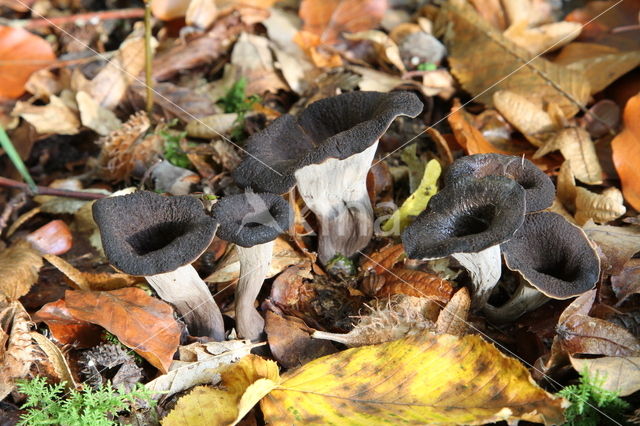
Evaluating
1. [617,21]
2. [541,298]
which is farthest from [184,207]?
[617,21]

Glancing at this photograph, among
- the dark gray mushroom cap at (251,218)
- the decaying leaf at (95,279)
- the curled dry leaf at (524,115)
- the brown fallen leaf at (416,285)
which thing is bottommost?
the brown fallen leaf at (416,285)

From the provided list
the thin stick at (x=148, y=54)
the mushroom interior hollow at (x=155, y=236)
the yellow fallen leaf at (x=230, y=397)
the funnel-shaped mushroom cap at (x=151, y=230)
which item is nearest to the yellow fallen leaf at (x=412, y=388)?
the yellow fallen leaf at (x=230, y=397)

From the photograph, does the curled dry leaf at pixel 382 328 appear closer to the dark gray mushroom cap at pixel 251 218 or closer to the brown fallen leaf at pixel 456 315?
the brown fallen leaf at pixel 456 315

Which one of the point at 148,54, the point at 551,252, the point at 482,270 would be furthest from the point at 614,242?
the point at 148,54

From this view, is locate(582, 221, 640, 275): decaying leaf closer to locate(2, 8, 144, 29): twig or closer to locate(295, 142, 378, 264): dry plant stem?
→ locate(295, 142, 378, 264): dry plant stem

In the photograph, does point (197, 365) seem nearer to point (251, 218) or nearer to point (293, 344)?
point (293, 344)

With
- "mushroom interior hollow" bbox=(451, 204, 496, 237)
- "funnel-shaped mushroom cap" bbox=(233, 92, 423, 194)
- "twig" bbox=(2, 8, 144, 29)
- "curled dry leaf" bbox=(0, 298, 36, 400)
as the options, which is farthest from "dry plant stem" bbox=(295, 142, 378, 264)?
"twig" bbox=(2, 8, 144, 29)
